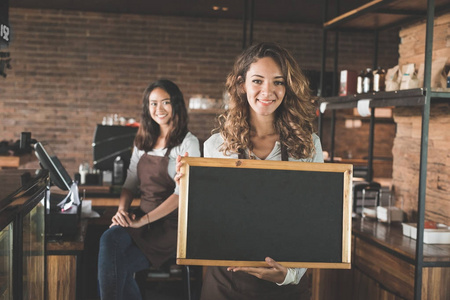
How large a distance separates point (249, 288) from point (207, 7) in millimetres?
5422

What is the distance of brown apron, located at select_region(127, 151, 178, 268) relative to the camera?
8.90ft

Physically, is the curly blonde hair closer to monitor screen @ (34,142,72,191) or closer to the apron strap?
the apron strap

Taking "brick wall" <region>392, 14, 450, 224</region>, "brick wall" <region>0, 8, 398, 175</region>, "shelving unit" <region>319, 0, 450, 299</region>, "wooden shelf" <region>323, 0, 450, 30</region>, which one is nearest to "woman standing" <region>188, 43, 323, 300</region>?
"shelving unit" <region>319, 0, 450, 299</region>

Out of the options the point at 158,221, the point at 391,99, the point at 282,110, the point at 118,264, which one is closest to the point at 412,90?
the point at 391,99

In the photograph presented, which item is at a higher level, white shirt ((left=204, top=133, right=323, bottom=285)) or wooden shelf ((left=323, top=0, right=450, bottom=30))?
wooden shelf ((left=323, top=0, right=450, bottom=30))

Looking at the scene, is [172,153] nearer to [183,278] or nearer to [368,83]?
[183,278]

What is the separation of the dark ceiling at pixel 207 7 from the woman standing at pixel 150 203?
358 cm

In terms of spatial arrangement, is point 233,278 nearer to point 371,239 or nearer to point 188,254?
point 188,254

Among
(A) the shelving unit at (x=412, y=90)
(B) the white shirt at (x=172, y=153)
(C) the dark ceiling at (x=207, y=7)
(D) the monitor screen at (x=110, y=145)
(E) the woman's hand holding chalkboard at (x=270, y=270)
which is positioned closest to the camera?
(E) the woman's hand holding chalkboard at (x=270, y=270)

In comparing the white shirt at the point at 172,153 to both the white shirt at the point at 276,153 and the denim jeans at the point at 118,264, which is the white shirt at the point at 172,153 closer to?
the denim jeans at the point at 118,264

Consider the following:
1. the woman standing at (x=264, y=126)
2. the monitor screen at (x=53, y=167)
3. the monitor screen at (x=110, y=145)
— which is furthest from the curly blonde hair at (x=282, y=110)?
the monitor screen at (x=110, y=145)

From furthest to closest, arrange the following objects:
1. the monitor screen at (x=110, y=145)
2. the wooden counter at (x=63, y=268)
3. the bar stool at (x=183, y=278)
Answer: the monitor screen at (x=110, y=145)
the bar stool at (x=183, y=278)
the wooden counter at (x=63, y=268)

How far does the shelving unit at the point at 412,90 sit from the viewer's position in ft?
7.83

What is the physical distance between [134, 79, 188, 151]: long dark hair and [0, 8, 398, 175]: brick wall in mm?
4204
